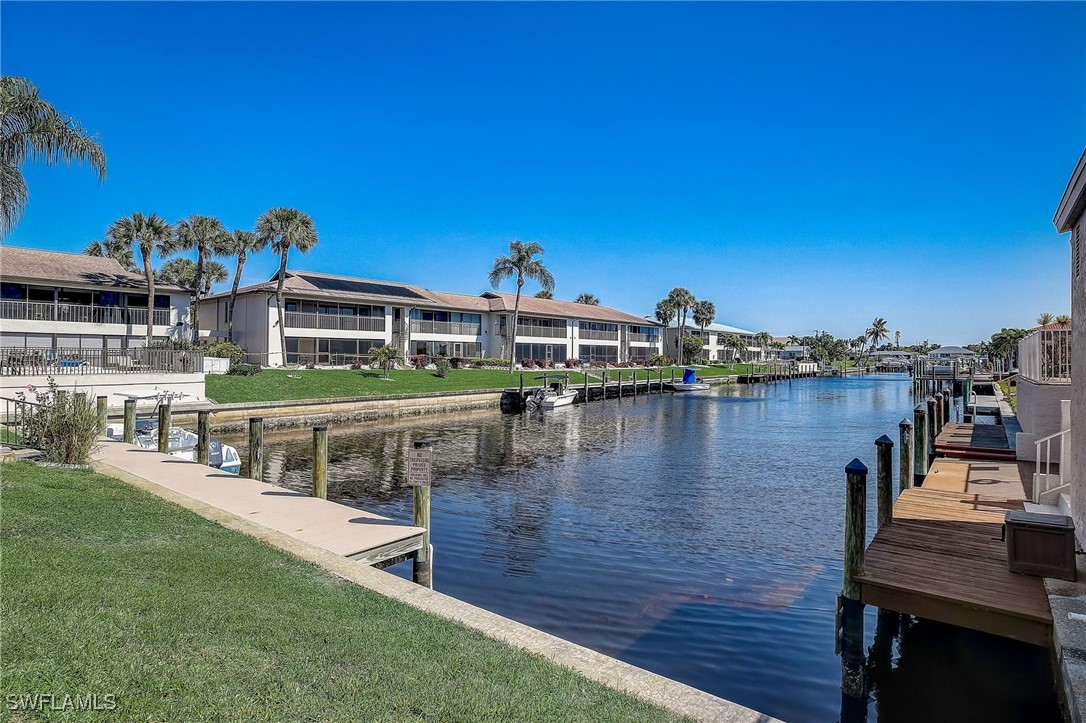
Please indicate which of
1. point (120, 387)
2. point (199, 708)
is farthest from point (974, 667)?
point (120, 387)

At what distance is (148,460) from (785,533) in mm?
15926

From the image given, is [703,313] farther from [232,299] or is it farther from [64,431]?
[64,431]

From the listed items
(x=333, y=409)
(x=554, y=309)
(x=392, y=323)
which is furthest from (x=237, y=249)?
(x=554, y=309)

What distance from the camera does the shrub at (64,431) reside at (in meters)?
Result: 13.8

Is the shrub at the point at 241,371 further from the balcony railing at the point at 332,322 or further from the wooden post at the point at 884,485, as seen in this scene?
the wooden post at the point at 884,485

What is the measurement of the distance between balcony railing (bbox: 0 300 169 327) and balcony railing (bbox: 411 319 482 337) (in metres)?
22.3

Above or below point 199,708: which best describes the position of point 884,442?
above

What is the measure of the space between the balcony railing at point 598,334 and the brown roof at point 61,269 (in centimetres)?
4790

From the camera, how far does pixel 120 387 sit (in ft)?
96.8

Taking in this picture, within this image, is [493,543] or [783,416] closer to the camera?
[493,543]

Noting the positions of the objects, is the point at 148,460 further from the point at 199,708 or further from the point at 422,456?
the point at 199,708

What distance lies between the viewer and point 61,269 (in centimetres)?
3775

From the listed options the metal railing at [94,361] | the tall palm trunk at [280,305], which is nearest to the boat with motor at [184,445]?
the metal railing at [94,361]

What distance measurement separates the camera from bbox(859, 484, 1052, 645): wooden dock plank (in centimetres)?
679
